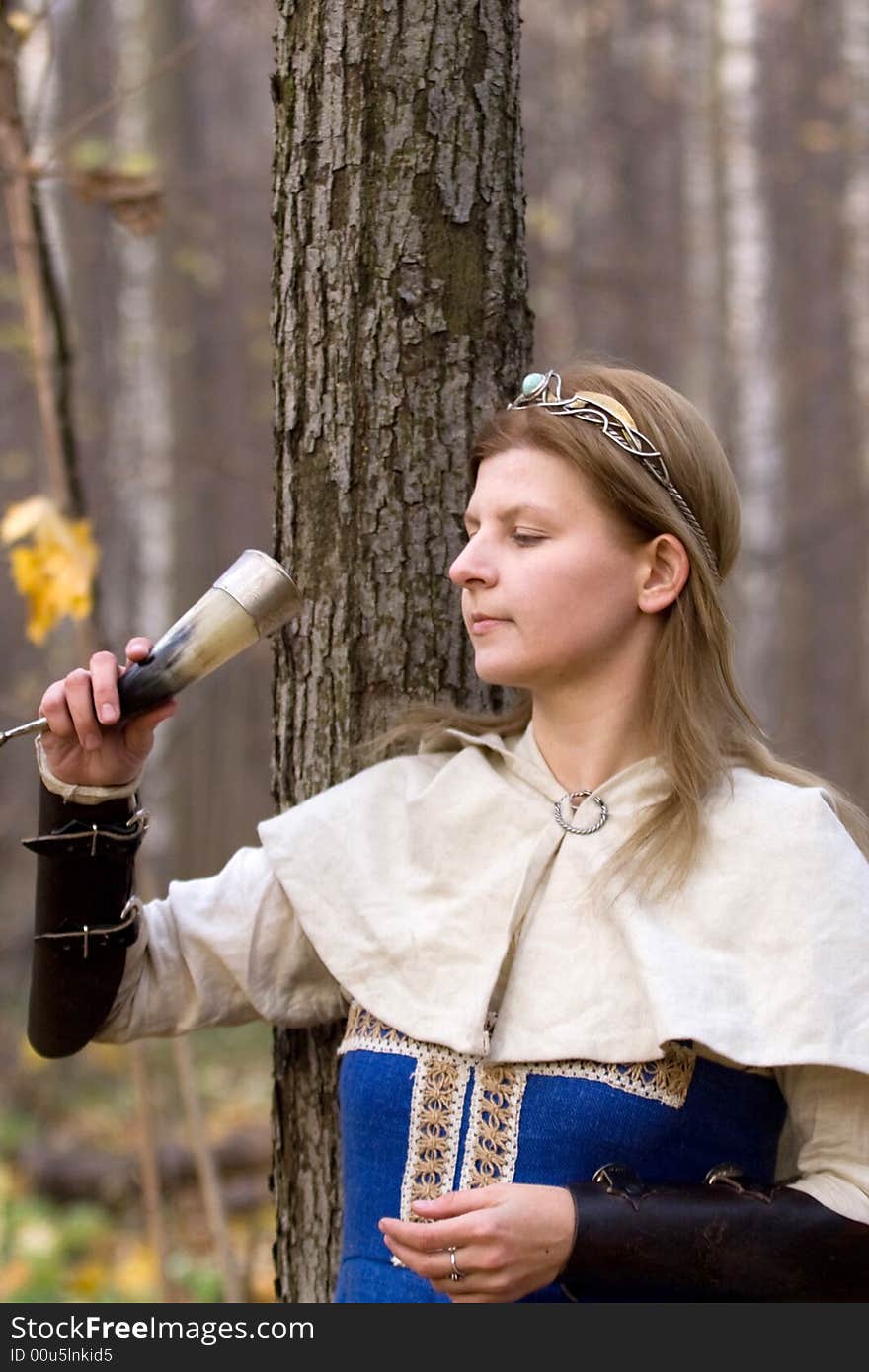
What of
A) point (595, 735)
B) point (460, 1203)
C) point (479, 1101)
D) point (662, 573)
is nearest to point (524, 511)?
point (662, 573)

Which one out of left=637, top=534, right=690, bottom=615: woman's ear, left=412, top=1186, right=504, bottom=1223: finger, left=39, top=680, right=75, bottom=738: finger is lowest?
left=412, top=1186, right=504, bottom=1223: finger

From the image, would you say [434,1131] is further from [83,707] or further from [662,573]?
[662,573]

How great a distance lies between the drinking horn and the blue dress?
1.92 ft

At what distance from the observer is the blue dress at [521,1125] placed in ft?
Result: 6.57

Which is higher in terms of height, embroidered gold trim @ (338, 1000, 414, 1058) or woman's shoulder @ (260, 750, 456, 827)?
woman's shoulder @ (260, 750, 456, 827)

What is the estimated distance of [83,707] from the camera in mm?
2086

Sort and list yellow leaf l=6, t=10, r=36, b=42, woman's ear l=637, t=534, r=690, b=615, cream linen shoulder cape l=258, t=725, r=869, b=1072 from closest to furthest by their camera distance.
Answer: cream linen shoulder cape l=258, t=725, r=869, b=1072
woman's ear l=637, t=534, r=690, b=615
yellow leaf l=6, t=10, r=36, b=42

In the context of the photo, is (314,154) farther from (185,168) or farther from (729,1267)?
(185,168)

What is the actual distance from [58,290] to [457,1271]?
2526mm

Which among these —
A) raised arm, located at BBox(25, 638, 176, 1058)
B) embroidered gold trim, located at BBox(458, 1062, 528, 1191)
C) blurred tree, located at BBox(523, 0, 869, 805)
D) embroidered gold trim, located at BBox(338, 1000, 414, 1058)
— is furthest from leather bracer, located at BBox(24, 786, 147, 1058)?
blurred tree, located at BBox(523, 0, 869, 805)

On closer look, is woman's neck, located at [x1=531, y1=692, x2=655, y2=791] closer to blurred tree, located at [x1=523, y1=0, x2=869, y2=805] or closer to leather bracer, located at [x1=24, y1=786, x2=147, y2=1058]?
leather bracer, located at [x1=24, y1=786, x2=147, y2=1058]

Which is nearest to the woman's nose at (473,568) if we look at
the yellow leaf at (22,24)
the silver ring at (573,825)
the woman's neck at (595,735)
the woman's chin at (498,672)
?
the woman's chin at (498,672)

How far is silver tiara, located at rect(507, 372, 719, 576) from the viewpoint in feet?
7.17
